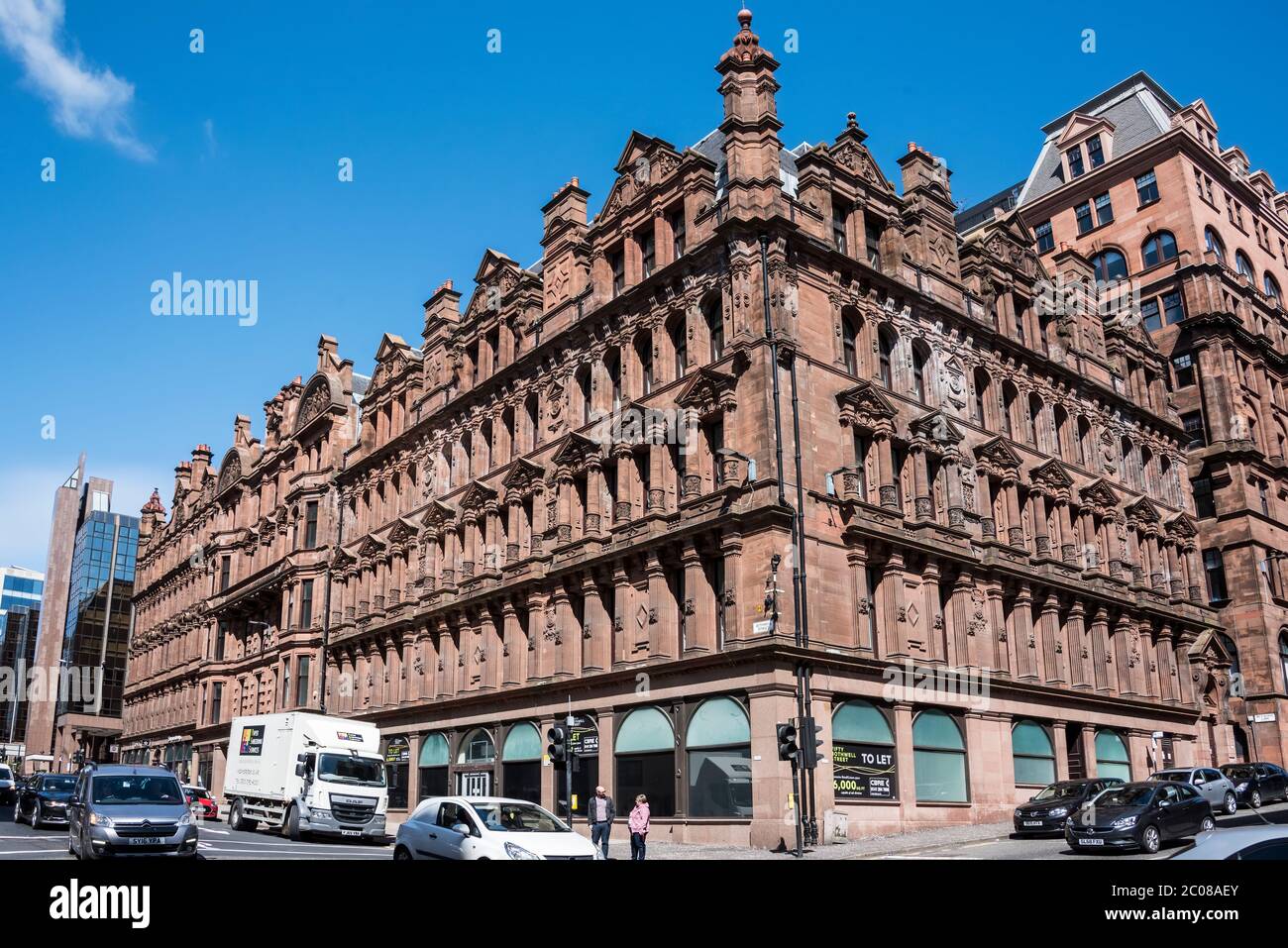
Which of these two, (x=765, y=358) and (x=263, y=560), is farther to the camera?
(x=263, y=560)

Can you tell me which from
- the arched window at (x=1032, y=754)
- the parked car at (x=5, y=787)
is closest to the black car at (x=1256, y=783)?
the arched window at (x=1032, y=754)

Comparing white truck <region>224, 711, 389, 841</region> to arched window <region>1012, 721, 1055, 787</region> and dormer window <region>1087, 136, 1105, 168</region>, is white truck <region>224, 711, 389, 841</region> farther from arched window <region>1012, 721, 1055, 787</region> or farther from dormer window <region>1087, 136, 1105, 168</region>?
dormer window <region>1087, 136, 1105, 168</region>

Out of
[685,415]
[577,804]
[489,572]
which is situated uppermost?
[685,415]

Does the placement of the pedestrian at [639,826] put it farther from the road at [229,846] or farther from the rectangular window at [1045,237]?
the rectangular window at [1045,237]

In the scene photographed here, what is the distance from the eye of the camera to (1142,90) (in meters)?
63.4

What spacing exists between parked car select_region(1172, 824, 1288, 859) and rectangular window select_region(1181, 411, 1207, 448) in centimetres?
5240

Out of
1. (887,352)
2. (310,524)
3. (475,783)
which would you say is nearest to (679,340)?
(887,352)

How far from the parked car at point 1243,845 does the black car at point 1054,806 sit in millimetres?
20819

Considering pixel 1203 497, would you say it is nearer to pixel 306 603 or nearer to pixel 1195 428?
pixel 1195 428

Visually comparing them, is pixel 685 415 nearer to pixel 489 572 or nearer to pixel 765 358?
pixel 765 358

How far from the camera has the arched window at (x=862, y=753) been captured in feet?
97.6

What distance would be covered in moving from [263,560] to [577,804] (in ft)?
121

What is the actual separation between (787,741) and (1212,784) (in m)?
14.8
